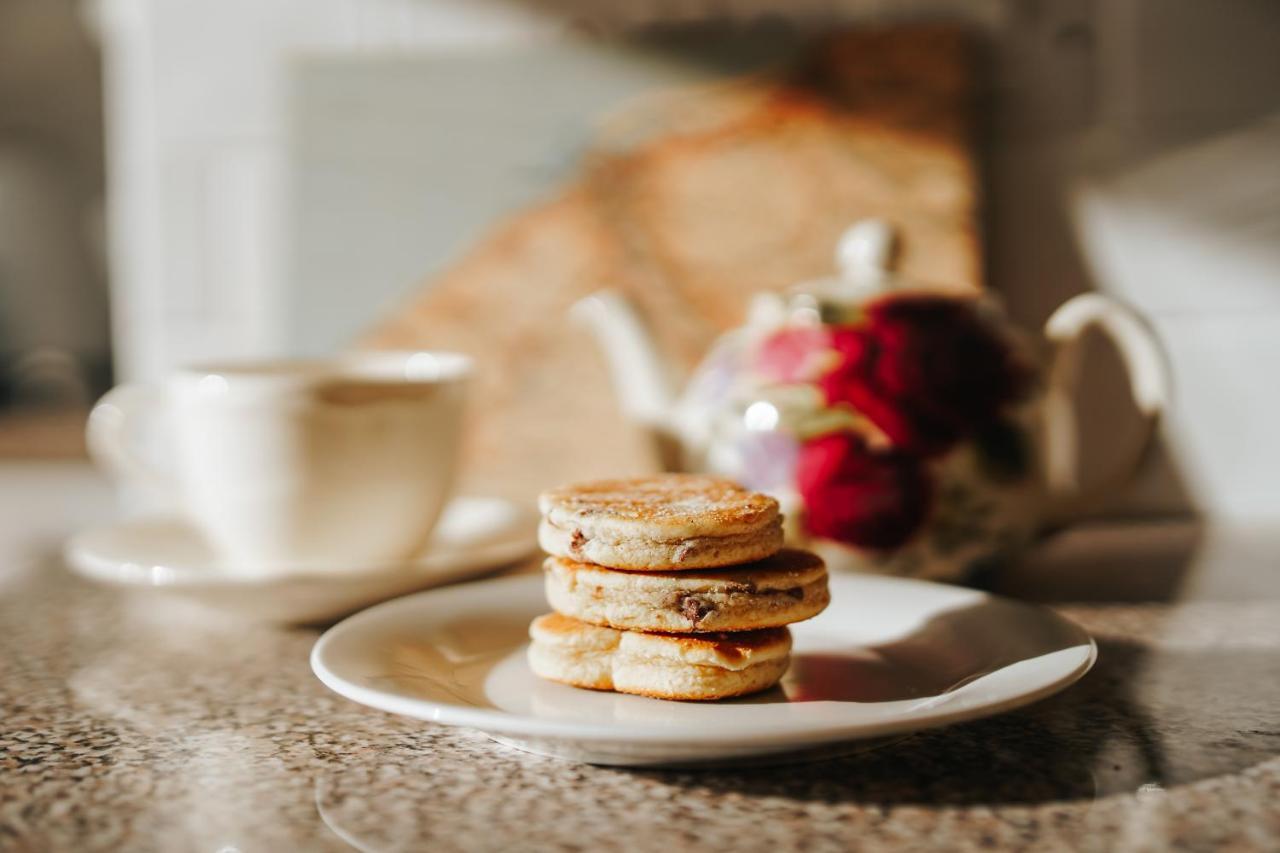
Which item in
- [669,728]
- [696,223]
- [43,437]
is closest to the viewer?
[669,728]

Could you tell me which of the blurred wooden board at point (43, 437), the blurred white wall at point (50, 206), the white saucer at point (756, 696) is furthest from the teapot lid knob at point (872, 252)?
the blurred white wall at point (50, 206)

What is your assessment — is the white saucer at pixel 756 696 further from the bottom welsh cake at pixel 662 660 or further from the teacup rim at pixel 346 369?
the teacup rim at pixel 346 369

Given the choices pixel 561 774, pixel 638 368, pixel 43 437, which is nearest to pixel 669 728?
pixel 561 774

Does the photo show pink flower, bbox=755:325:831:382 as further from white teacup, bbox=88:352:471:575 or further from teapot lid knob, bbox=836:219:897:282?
white teacup, bbox=88:352:471:575

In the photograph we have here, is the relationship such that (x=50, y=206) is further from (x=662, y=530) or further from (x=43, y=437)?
(x=662, y=530)

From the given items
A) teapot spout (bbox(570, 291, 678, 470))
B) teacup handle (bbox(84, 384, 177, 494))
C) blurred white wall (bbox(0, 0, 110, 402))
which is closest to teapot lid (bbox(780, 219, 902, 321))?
teapot spout (bbox(570, 291, 678, 470))

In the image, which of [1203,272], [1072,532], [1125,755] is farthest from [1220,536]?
[1125,755]
